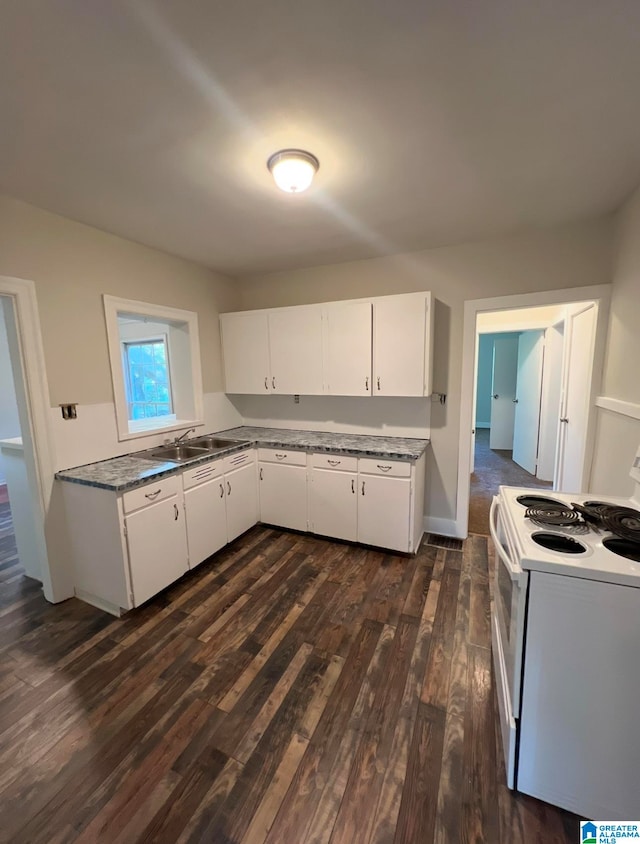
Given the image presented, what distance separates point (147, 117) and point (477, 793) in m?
2.90

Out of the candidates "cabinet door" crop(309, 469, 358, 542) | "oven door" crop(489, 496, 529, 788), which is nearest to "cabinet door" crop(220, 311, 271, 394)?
"cabinet door" crop(309, 469, 358, 542)

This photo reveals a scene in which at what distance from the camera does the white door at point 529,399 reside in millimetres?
4852

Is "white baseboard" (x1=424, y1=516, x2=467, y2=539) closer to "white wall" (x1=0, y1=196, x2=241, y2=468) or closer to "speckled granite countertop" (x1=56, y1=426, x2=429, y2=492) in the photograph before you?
"speckled granite countertop" (x1=56, y1=426, x2=429, y2=492)

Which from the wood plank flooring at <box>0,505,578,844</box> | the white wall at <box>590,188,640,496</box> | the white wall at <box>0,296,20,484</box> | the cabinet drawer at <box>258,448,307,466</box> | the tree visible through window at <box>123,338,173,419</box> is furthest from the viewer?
the tree visible through window at <box>123,338,173,419</box>

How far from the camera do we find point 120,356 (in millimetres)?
2662

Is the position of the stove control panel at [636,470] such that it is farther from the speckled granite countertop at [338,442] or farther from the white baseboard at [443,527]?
the white baseboard at [443,527]

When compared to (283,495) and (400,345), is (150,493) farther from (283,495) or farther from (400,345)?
(400,345)

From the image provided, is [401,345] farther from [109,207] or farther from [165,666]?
[165,666]

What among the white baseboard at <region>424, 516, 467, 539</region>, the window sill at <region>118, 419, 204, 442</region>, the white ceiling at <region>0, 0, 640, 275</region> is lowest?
the white baseboard at <region>424, 516, 467, 539</region>

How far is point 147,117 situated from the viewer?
4.59ft

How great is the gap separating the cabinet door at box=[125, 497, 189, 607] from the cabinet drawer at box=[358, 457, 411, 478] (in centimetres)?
144

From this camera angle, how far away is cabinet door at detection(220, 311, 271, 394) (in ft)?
11.3

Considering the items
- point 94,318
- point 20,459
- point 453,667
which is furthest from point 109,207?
point 453,667

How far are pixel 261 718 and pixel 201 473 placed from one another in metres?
1.60
